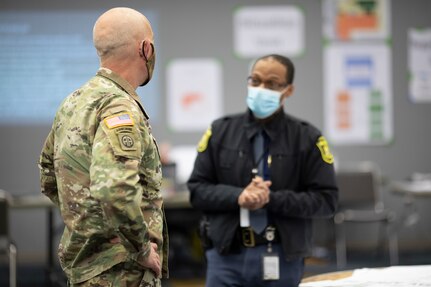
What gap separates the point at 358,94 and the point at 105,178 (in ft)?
21.9

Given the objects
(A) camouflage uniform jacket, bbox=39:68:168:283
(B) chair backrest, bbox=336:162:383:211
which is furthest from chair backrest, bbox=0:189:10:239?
(A) camouflage uniform jacket, bbox=39:68:168:283

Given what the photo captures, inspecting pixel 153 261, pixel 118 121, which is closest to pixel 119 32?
pixel 118 121

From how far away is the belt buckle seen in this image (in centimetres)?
298

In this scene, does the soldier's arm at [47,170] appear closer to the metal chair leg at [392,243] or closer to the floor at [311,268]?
the floor at [311,268]

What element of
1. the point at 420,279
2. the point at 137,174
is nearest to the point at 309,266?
the point at 420,279

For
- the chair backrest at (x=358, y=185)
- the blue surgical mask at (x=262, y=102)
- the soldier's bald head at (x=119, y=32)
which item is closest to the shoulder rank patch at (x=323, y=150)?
the blue surgical mask at (x=262, y=102)

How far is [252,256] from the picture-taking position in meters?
2.94

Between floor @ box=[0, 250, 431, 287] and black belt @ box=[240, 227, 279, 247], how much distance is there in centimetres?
365

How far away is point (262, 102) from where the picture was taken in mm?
3125

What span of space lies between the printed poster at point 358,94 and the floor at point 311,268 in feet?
4.21

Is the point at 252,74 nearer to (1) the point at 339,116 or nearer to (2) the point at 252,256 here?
(2) the point at 252,256

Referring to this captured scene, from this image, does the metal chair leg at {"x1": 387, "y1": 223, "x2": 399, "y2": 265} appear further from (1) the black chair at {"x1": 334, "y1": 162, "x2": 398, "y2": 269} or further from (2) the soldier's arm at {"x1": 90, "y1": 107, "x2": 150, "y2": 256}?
(2) the soldier's arm at {"x1": 90, "y1": 107, "x2": 150, "y2": 256}

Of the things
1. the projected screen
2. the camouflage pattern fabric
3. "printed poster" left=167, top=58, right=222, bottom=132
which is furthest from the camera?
"printed poster" left=167, top=58, right=222, bottom=132

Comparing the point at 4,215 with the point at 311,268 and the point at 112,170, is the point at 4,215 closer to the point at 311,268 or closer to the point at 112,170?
the point at 311,268
